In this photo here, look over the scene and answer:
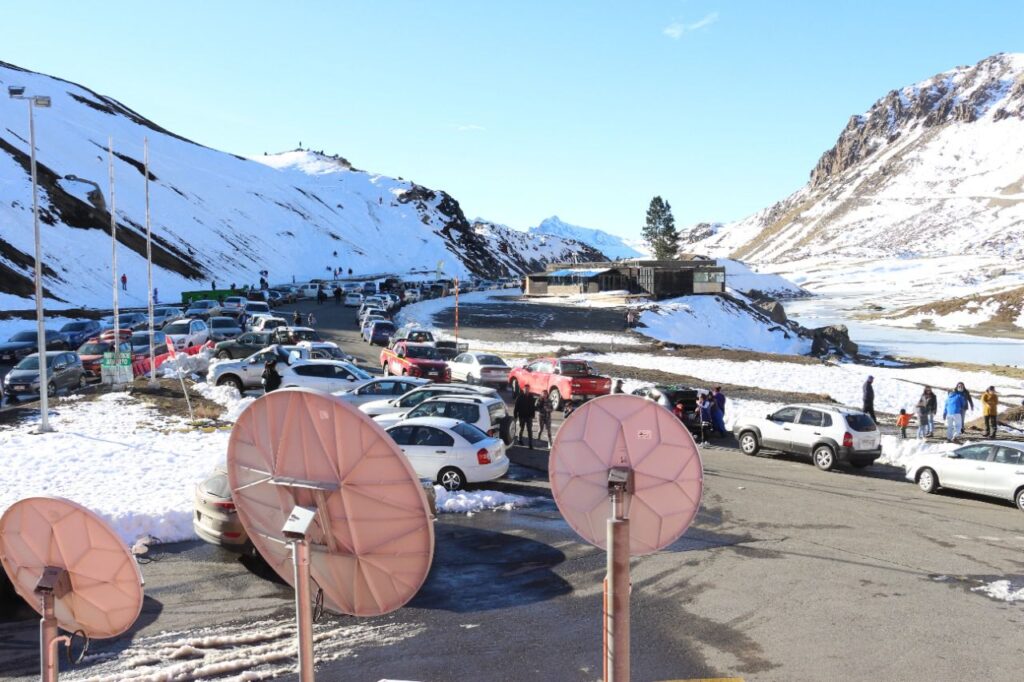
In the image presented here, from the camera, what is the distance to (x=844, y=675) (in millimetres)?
7957

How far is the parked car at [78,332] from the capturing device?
3983 cm

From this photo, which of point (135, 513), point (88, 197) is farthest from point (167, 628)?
point (88, 197)

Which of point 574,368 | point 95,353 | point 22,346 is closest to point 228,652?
point 574,368

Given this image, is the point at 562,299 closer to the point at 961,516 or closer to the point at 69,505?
the point at 961,516

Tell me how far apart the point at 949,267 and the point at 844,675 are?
207m

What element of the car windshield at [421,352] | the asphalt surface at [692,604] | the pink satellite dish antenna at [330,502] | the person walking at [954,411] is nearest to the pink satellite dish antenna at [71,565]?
the pink satellite dish antenna at [330,502]

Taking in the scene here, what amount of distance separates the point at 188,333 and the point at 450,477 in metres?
24.3

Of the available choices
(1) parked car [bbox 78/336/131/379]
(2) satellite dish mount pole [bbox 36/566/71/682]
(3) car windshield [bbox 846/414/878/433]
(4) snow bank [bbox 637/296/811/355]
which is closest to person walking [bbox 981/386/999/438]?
(3) car windshield [bbox 846/414/878/433]

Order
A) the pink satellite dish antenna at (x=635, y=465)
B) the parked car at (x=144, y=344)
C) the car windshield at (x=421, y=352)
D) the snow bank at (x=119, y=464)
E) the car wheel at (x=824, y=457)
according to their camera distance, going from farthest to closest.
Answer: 1. the parked car at (x=144, y=344)
2. the car windshield at (x=421, y=352)
3. the car wheel at (x=824, y=457)
4. the snow bank at (x=119, y=464)
5. the pink satellite dish antenna at (x=635, y=465)

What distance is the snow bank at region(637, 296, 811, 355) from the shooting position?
63500mm

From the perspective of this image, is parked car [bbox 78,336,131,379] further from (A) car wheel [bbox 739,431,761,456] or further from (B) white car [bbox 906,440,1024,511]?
(B) white car [bbox 906,440,1024,511]

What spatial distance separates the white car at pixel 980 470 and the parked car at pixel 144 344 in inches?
1058

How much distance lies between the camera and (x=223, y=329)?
36.1 meters

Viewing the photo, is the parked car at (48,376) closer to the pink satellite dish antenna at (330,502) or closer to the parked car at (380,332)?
the parked car at (380,332)
